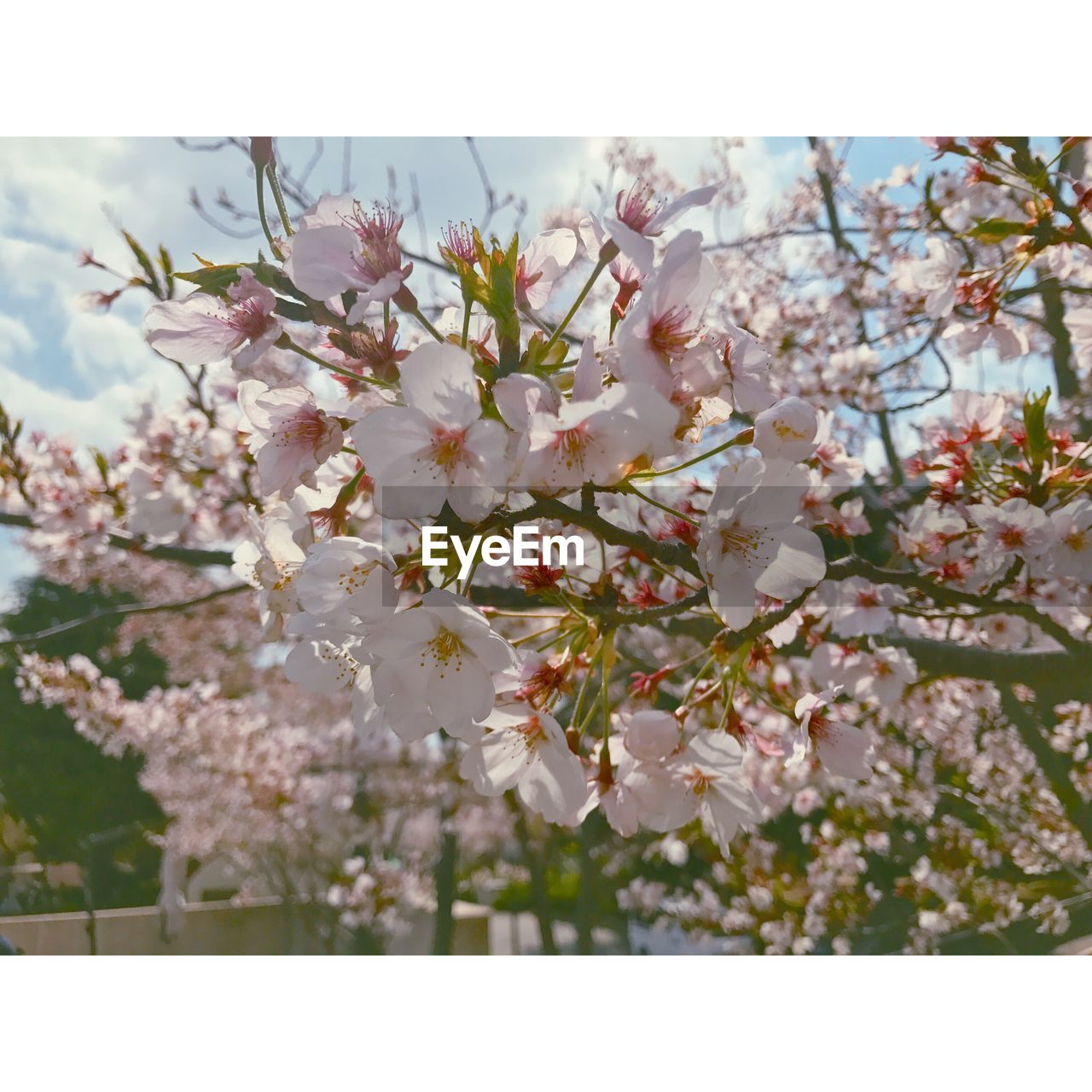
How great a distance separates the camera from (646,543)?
611mm

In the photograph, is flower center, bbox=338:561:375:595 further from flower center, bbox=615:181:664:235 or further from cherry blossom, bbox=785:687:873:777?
cherry blossom, bbox=785:687:873:777

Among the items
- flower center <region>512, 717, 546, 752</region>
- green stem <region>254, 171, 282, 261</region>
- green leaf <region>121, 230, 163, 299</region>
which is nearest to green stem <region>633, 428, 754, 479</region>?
flower center <region>512, 717, 546, 752</region>

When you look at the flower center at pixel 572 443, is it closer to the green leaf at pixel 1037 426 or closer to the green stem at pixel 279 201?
the green stem at pixel 279 201

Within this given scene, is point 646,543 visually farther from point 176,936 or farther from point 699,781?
point 176,936

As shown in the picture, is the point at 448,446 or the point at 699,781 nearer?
the point at 448,446

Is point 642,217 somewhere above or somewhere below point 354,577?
above

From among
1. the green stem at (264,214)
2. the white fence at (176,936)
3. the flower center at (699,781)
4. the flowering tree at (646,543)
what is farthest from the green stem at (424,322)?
the white fence at (176,936)

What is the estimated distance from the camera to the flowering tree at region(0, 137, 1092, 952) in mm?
551

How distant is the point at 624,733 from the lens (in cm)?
71

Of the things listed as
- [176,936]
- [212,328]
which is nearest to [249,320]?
[212,328]

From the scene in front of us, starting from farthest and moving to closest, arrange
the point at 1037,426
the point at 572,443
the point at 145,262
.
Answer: the point at 145,262
the point at 1037,426
the point at 572,443

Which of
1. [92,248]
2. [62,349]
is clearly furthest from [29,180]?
[62,349]

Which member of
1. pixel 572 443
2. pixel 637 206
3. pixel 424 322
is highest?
pixel 637 206

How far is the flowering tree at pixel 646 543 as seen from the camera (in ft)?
1.81
